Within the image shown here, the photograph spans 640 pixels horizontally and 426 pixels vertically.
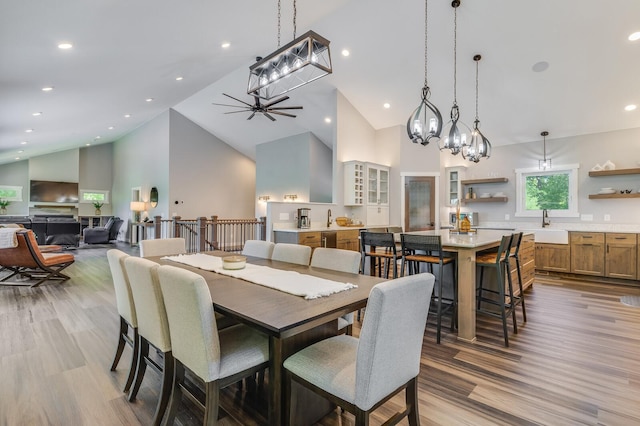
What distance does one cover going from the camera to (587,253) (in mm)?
5621

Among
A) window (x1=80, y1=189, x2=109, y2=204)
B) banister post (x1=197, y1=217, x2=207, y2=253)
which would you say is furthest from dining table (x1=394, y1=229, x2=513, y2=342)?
window (x1=80, y1=189, x2=109, y2=204)

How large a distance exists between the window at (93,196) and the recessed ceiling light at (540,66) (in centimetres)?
1482

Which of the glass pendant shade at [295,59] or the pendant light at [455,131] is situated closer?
the glass pendant shade at [295,59]

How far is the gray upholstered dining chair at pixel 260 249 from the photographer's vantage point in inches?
122

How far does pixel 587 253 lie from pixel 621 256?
440 millimetres

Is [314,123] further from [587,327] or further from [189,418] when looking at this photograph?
[189,418]

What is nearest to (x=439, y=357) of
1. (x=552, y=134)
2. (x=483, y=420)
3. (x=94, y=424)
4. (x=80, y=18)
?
(x=483, y=420)

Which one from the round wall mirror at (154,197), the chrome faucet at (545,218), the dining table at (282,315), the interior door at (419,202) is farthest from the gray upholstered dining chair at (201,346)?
the round wall mirror at (154,197)

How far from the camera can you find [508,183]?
6.93 metres

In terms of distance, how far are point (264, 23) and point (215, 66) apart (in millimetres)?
1998

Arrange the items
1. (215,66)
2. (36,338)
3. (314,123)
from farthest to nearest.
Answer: (314,123) → (215,66) → (36,338)

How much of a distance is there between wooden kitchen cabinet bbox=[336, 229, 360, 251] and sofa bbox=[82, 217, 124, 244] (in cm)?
876

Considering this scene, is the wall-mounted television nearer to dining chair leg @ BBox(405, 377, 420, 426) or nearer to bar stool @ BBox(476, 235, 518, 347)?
bar stool @ BBox(476, 235, 518, 347)

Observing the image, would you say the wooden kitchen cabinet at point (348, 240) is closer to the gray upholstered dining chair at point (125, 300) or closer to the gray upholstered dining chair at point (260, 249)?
the gray upholstered dining chair at point (260, 249)
